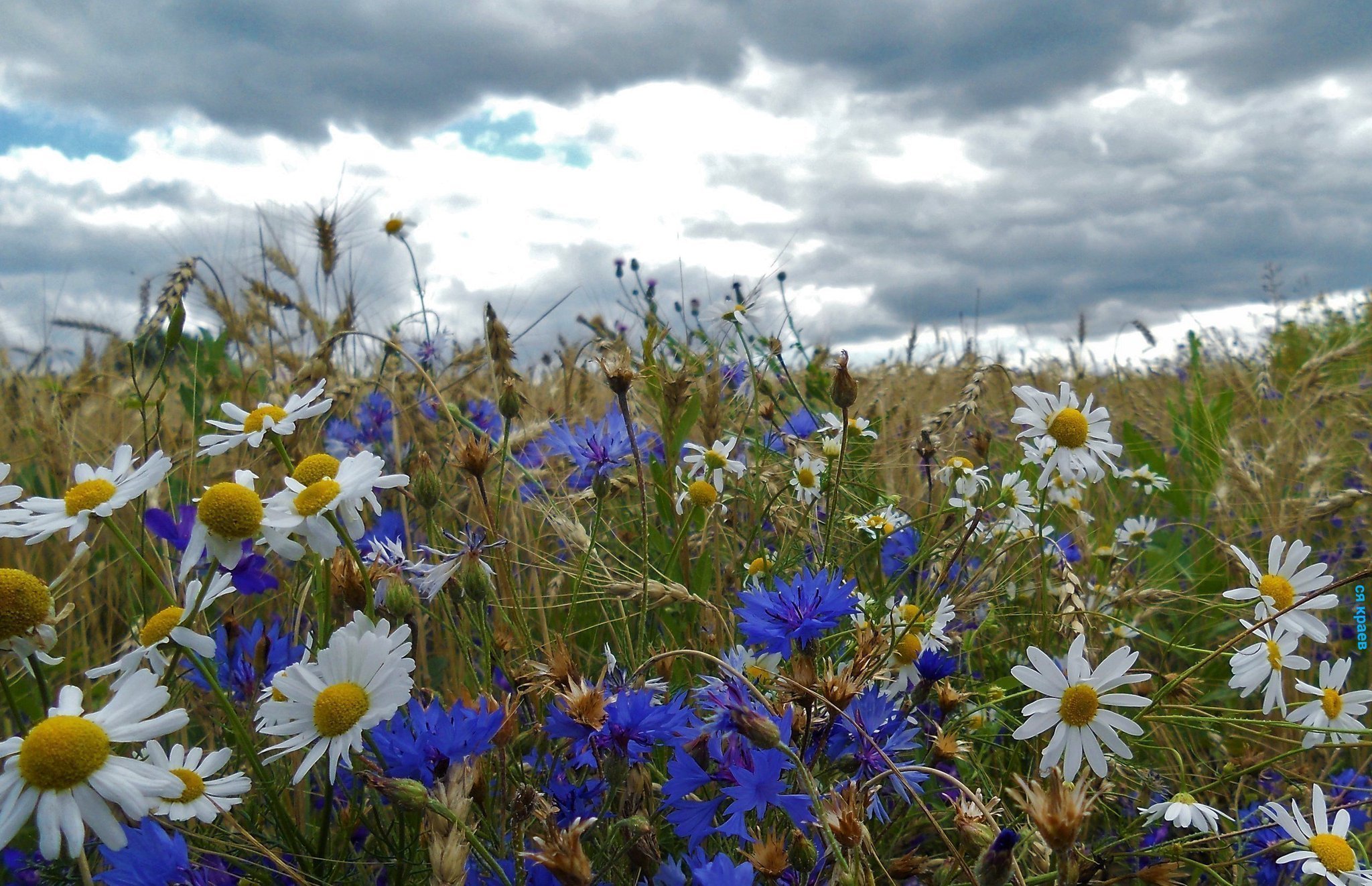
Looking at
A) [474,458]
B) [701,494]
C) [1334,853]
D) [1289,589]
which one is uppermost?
[474,458]

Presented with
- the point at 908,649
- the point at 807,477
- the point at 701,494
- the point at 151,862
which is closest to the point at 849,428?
the point at 807,477

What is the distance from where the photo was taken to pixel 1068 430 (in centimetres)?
130

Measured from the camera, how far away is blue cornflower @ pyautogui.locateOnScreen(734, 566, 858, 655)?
942 mm

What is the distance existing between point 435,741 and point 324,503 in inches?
9.9

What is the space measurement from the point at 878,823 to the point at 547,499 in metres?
0.67

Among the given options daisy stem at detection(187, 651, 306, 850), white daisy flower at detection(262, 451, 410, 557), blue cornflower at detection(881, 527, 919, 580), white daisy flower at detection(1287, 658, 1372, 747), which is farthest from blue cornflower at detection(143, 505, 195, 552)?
white daisy flower at detection(1287, 658, 1372, 747)

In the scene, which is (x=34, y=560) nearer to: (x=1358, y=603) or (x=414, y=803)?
(x=414, y=803)

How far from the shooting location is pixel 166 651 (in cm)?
111

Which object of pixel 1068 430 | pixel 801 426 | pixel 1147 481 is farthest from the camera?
pixel 1147 481

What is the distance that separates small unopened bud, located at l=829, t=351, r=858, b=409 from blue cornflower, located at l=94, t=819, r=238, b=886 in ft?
2.71

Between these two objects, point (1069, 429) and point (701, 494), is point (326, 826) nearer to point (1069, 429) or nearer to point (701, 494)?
point (701, 494)

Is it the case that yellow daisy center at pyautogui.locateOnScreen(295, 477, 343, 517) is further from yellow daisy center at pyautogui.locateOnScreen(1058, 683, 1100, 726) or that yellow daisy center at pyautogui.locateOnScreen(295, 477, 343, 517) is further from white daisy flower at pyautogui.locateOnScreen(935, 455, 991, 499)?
white daisy flower at pyautogui.locateOnScreen(935, 455, 991, 499)

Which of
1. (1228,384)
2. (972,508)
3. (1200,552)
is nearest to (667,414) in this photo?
(972,508)

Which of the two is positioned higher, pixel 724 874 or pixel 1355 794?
pixel 724 874
